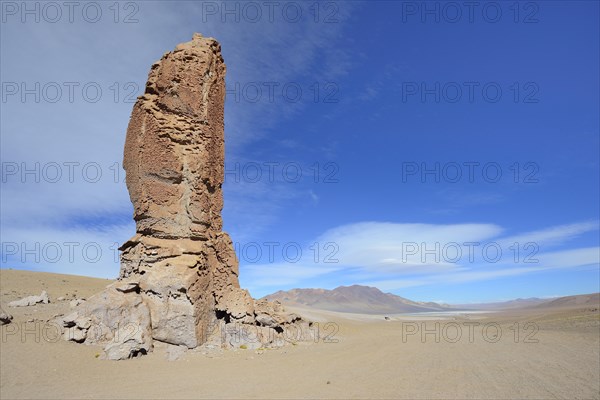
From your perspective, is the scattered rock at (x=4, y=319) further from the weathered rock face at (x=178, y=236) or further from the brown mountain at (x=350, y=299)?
the brown mountain at (x=350, y=299)

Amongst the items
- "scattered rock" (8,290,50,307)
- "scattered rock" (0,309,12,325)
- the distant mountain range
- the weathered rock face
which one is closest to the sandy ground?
"scattered rock" (0,309,12,325)

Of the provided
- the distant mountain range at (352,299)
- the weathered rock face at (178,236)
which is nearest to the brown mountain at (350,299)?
the distant mountain range at (352,299)

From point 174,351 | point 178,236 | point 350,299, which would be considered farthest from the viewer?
point 350,299

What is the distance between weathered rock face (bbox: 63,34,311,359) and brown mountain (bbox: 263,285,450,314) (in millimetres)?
124887

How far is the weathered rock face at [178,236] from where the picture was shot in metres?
12.5

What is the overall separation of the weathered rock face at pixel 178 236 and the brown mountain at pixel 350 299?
Answer: 12489 cm

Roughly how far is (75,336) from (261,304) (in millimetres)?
8108

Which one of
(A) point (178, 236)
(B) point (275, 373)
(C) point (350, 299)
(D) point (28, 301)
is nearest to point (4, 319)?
(D) point (28, 301)

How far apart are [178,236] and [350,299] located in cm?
15445

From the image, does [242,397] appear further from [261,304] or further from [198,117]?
[198,117]

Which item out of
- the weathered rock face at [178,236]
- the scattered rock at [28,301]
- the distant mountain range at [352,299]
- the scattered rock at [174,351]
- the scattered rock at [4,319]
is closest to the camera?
the scattered rock at [174,351]

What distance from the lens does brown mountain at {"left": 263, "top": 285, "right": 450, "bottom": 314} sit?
469 ft

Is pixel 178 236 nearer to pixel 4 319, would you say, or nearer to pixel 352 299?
pixel 4 319

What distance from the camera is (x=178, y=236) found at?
14430 mm
